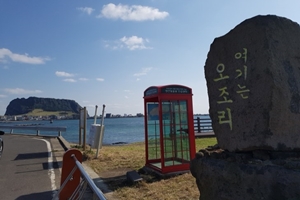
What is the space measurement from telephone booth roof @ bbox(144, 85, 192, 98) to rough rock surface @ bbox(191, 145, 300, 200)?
364 centimetres

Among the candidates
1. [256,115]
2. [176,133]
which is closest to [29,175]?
[176,133]

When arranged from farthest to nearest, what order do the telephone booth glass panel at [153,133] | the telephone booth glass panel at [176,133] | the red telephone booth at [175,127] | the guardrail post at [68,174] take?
the telephone booth glass panel at [153,133]
the telephone booth glass panel at [176,133]
the red telephone booth at [175,127]
the guardrail post at [68,174]

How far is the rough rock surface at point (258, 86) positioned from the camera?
2.67m

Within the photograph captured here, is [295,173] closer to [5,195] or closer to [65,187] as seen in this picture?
[65,187]

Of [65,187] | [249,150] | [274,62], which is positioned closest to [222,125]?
[249,150]

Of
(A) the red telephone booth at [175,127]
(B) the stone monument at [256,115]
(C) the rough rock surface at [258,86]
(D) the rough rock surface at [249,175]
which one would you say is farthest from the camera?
(A) the red telephone booth at [175,127]

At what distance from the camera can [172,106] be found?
7.23m

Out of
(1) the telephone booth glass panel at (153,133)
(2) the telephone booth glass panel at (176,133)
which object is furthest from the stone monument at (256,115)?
(1) the telephone booth glass panel at (153,133)

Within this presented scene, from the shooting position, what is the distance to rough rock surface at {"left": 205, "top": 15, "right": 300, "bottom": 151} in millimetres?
2668

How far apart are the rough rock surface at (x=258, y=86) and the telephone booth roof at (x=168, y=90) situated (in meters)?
3.50

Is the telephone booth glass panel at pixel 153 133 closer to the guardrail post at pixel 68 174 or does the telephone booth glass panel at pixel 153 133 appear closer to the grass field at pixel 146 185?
the grass field at pixel 146 185

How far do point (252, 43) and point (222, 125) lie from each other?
102 centimetres

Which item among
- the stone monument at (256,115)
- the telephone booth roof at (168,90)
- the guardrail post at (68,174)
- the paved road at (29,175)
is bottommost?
the paved road at (29,175)

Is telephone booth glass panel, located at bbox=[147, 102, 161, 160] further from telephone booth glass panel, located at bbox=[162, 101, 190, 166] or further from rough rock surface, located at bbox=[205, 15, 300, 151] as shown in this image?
rough rock surface, located at bbox=[205, 15, 300, 151]
